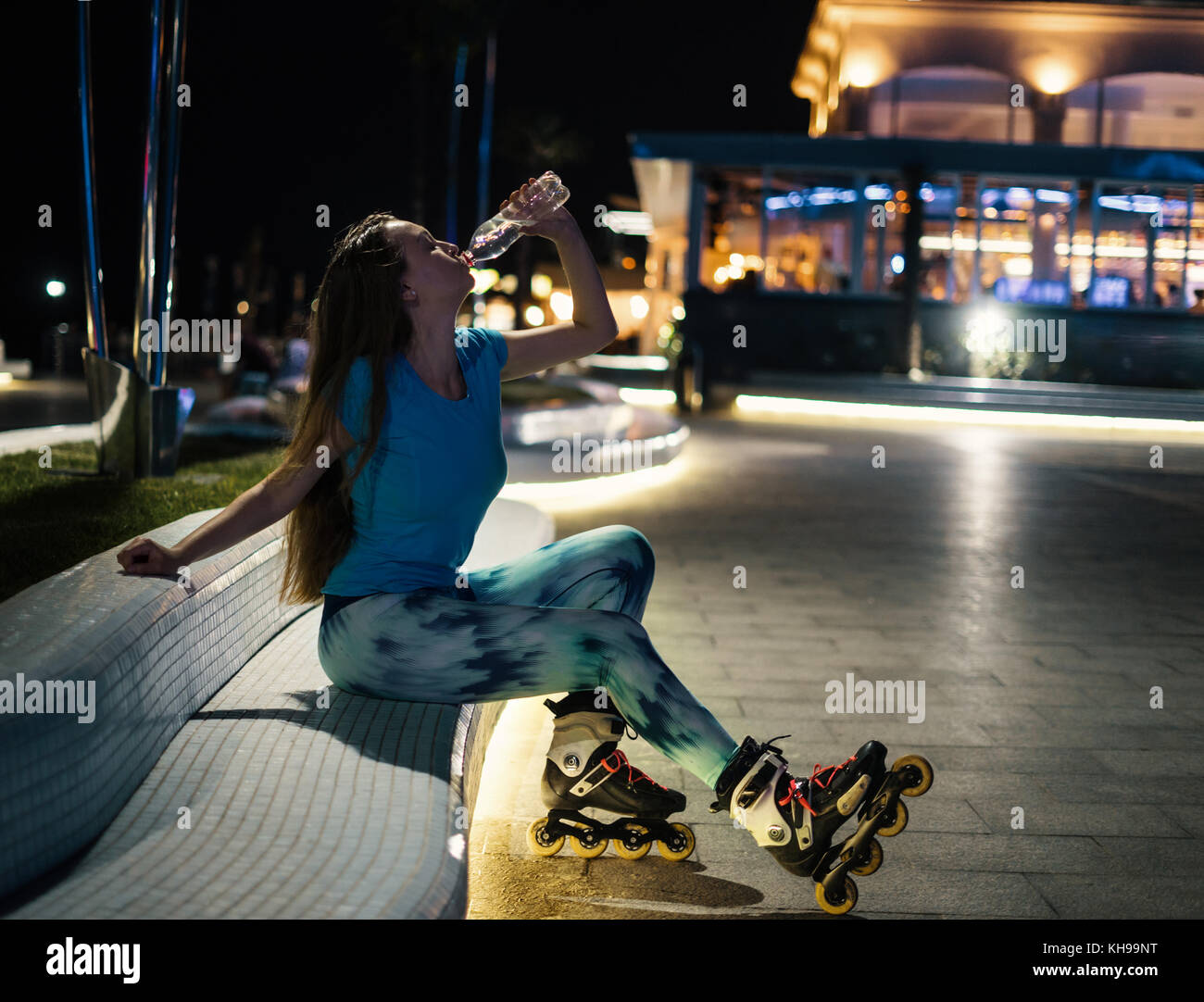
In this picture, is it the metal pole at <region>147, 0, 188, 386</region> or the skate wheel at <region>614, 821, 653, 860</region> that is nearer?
the skate wheel at <region>614, 821, 653, 860</region>

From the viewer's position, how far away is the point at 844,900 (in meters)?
3.22

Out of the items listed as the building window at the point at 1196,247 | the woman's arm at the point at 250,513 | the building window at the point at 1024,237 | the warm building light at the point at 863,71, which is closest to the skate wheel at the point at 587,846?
the woman's arm at the point at 250,513

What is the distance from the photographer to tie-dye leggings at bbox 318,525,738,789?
323cm

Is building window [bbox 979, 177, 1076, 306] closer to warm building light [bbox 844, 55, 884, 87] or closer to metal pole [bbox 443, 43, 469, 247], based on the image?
warm building light [bbox 844, 55, 884, 87]

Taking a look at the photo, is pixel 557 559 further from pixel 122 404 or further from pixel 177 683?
pixel 122 404

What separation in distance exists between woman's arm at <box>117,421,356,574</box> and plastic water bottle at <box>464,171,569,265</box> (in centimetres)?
Answer: 79

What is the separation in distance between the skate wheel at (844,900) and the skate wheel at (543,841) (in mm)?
775

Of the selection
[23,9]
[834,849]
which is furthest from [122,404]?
[23,9]

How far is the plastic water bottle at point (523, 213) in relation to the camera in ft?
12.4

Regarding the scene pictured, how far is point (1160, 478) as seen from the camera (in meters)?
14.4

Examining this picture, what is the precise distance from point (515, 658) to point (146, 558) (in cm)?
104

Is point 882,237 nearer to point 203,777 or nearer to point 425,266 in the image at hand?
point 425,266

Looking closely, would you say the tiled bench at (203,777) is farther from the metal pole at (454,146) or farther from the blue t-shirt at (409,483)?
the metal pole at (454,146)

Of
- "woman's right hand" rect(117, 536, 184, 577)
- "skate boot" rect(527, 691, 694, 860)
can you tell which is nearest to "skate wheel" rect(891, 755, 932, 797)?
"skate boot" rect(527, 691, 694, 860)
